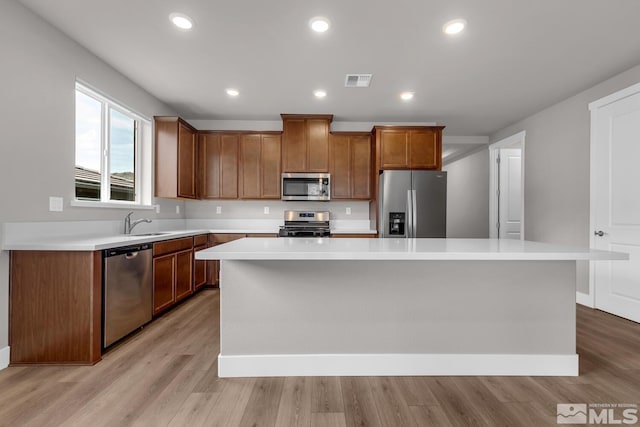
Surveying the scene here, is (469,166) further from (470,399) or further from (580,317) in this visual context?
(470,399)

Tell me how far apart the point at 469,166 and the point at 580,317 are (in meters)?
4.28

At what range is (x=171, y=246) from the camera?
328 centimetres

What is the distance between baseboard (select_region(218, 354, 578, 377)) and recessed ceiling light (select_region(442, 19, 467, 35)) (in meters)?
2.39

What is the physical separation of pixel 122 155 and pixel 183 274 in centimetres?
154

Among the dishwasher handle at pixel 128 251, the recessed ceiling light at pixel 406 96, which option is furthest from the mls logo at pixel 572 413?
the recessed ceiling light at pixel 406 96

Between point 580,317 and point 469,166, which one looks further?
point 469,166

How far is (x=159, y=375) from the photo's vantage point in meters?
1.97

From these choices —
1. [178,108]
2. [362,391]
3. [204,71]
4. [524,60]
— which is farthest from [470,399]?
[178,108]

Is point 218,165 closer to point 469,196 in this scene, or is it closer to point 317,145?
point 317,145

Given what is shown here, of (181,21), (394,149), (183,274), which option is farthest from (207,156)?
(394,149)

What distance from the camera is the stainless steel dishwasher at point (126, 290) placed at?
2238mm

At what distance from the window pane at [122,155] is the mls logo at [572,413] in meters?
4.08

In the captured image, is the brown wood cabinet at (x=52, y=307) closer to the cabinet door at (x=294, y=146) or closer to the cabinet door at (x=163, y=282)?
the cabinet door at (x=163, y=282)

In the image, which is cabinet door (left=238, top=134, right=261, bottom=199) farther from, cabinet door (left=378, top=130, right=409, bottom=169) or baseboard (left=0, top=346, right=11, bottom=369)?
baseboard (left=0, top=346, right=11, bottom=369)
